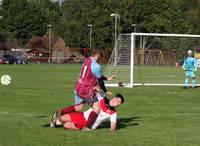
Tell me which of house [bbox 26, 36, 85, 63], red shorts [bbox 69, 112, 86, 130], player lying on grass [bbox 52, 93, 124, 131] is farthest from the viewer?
house [bbox 26, 36, 85, 63]

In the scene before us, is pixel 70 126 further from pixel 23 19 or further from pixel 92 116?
pixel 23 19

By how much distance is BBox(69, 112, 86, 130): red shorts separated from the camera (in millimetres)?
12977

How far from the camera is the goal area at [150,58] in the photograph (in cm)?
3425

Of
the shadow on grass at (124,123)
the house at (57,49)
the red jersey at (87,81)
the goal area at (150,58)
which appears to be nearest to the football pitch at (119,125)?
the shadow on grass at (124,123)

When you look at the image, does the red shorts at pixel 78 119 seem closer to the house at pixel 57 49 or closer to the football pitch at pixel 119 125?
the football pitch at pixel 119 125

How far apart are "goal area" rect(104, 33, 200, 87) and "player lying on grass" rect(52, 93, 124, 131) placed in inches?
737

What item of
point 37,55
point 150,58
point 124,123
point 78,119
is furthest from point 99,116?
point 37,55

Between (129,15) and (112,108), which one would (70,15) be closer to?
(129,15)

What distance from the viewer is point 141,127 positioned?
1370 cm

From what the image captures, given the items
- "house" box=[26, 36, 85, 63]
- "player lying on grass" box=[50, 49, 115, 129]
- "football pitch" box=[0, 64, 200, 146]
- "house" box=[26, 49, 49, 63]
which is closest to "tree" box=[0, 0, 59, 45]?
"house" box=[26, 36, 85, 63]

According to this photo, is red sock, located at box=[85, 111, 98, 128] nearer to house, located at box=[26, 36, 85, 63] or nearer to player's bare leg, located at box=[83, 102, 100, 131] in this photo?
player's bare leg, located at box=[83, 102, 100, 131]

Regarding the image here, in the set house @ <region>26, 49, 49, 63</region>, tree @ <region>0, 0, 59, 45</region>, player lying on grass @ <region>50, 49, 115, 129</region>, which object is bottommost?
house @ <region>26, 49, 49, 63</region>

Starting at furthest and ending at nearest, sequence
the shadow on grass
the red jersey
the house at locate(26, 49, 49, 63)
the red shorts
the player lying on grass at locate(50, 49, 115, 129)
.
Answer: the house at locate(26, 49, 49, 63), the shadow on grass, the red jersey, the player lying on grass at locate(50, 49, 115, 129), the red shorts

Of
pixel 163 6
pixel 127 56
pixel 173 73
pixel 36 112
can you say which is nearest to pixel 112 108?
pixel 36 112
